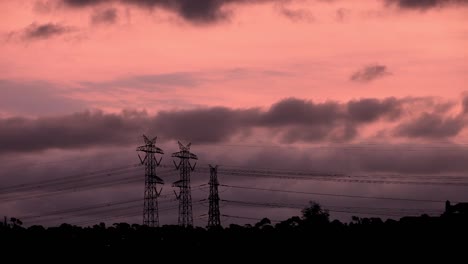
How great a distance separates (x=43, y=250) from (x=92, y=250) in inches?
96.5

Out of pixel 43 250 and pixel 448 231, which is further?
pixel 43 250

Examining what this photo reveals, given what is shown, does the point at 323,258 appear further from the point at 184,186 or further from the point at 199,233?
the point at 184,186

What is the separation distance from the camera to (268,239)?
132 feet

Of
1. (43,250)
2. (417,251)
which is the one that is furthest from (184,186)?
(417,251)

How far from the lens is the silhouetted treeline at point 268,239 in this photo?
125 ft

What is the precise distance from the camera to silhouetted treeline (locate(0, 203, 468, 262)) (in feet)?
125

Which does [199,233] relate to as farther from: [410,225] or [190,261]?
[410,225]

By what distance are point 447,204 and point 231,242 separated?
30.2ft

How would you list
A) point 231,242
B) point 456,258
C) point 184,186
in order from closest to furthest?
1. point 456,258
2. point 231,242
3. point 184,186

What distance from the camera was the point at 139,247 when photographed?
4209 cm

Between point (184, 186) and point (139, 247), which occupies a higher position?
point (184, 186)

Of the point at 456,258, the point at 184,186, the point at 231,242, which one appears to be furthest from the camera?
the point at 184,186

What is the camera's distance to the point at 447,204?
129 feet

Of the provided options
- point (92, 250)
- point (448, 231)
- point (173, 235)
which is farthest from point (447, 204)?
point (92, 250)
